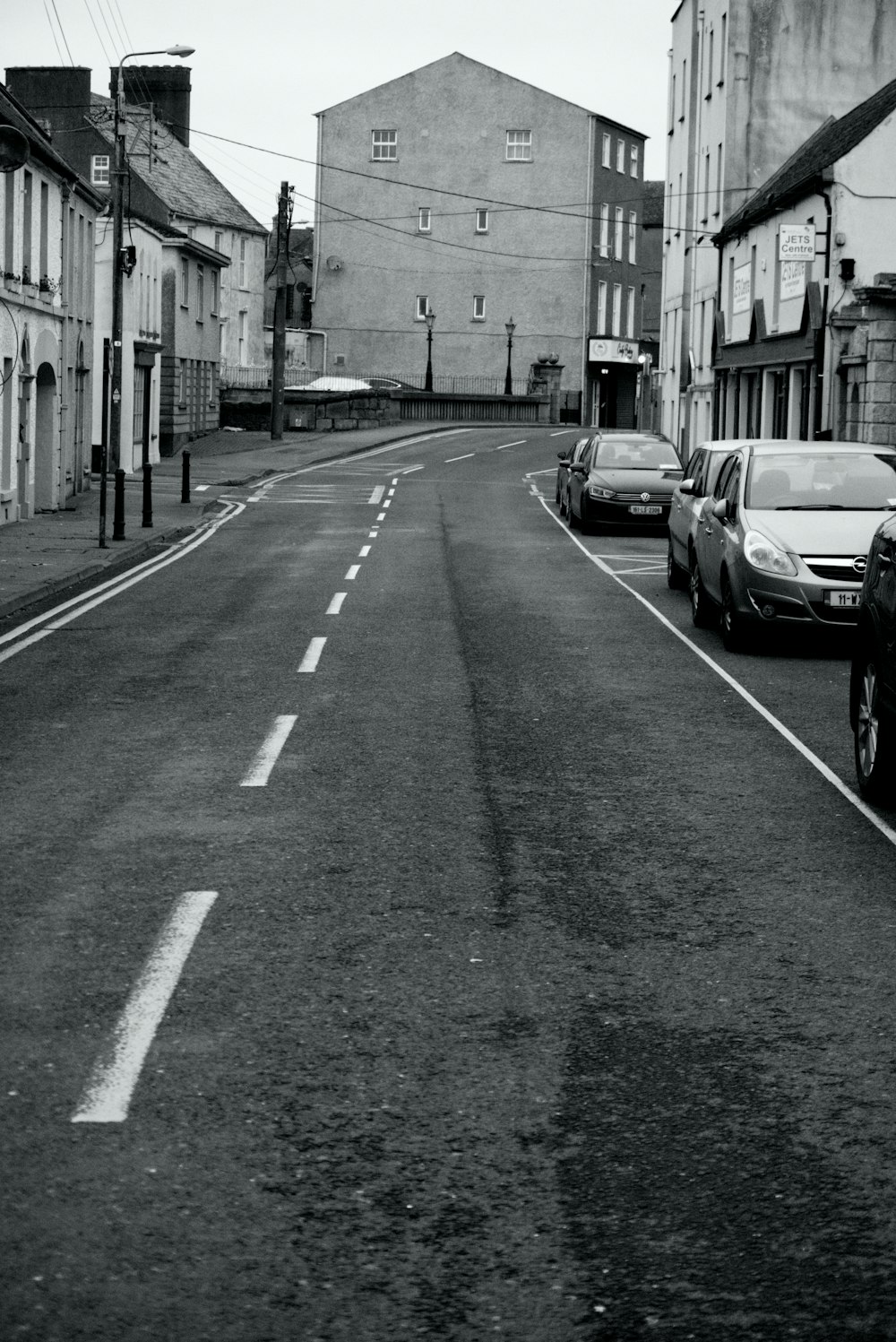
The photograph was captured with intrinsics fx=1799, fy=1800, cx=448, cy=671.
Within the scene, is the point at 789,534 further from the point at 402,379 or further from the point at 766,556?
the point at 402,379

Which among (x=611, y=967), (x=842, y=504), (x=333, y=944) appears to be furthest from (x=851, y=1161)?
(x=842, y=504)

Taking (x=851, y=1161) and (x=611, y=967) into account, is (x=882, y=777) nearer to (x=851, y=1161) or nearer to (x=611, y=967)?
(x=611, y=967)

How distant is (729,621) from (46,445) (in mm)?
21854

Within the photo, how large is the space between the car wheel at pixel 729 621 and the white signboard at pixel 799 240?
67.3 ft

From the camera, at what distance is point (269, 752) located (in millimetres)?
10617

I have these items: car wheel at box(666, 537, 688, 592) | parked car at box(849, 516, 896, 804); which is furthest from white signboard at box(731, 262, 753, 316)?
parked car at box(849, 516, 896, 804)

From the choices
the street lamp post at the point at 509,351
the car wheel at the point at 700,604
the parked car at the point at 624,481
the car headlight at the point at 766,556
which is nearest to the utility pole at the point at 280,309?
the street lamp post at the point at 509,351

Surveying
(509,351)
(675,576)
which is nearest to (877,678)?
(675,576)

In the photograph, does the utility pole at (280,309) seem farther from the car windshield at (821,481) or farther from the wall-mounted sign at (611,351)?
the car windshield at (821,481)

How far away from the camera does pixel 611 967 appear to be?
20.9 ft

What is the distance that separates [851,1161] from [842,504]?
12.2 m

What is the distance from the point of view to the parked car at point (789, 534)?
1527 centimetres

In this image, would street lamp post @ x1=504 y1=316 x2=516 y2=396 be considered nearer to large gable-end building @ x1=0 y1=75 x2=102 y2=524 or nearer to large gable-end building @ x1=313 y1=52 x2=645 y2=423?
large gable-end building @ x1=313 y1=52 x2=645 y2=423

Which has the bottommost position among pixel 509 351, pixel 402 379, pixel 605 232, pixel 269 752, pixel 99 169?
pixel 269 752
